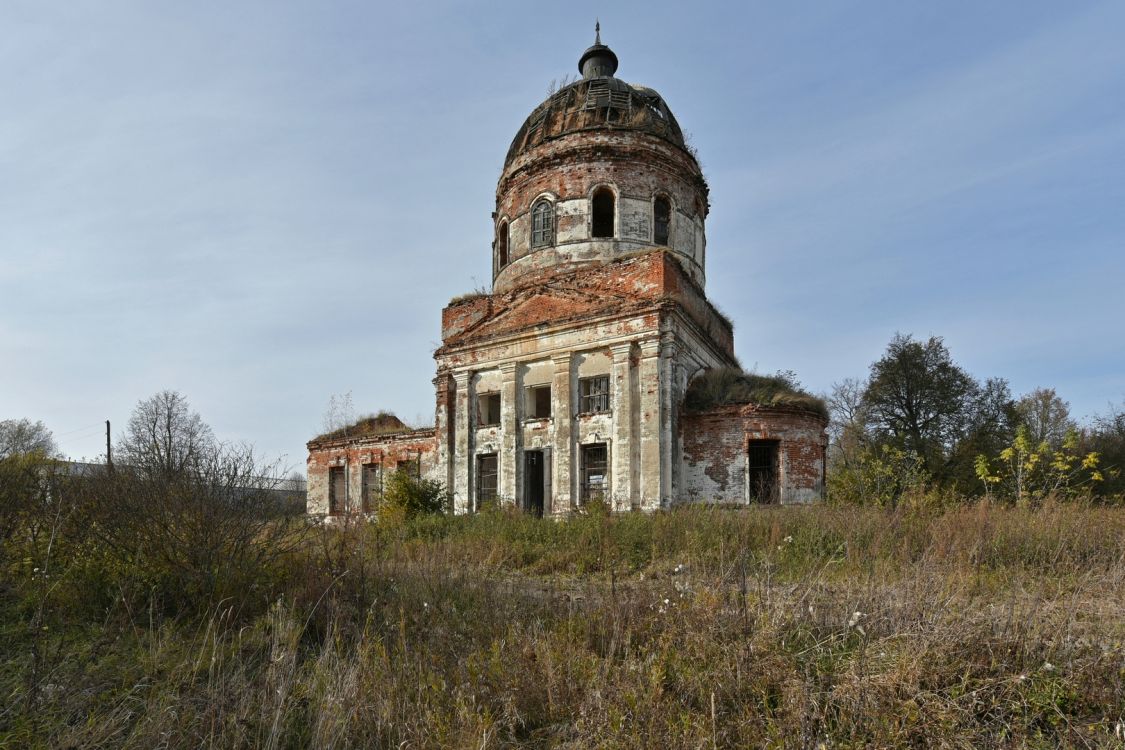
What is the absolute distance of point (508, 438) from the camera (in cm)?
1809

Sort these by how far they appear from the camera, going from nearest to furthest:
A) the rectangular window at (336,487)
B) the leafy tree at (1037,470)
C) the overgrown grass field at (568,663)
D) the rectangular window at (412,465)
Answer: the overgrown grass field at (568,663) < the leafy tree at (1037,470) < the rectangular window at (412,465) < the rectangular window at (336,487)

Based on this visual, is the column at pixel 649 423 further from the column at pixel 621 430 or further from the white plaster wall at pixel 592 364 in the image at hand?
the white plaster wall at pixel 592 364

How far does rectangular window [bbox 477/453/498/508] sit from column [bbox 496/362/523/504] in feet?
1.07

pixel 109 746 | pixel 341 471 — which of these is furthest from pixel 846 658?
pixel 341 471

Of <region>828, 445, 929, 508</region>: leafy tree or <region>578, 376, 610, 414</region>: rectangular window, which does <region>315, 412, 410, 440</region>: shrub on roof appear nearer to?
<region>578, 376, 610, 414</region>: rectangular window

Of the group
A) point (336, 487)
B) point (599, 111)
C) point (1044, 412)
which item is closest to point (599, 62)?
point (599, 111)

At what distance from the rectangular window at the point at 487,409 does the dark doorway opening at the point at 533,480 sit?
5.30 ft

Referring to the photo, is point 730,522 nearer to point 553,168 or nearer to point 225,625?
point 225,625

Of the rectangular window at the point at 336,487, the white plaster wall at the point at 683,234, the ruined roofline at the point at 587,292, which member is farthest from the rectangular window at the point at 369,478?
the white plaster wall at the point at 683,234

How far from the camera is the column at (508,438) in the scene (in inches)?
700

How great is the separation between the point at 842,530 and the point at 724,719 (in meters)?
6.05

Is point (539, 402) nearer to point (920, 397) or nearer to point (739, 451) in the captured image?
point (739, 451)

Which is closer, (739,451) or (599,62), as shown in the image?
(739,451)

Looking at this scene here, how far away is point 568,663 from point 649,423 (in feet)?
39.2
